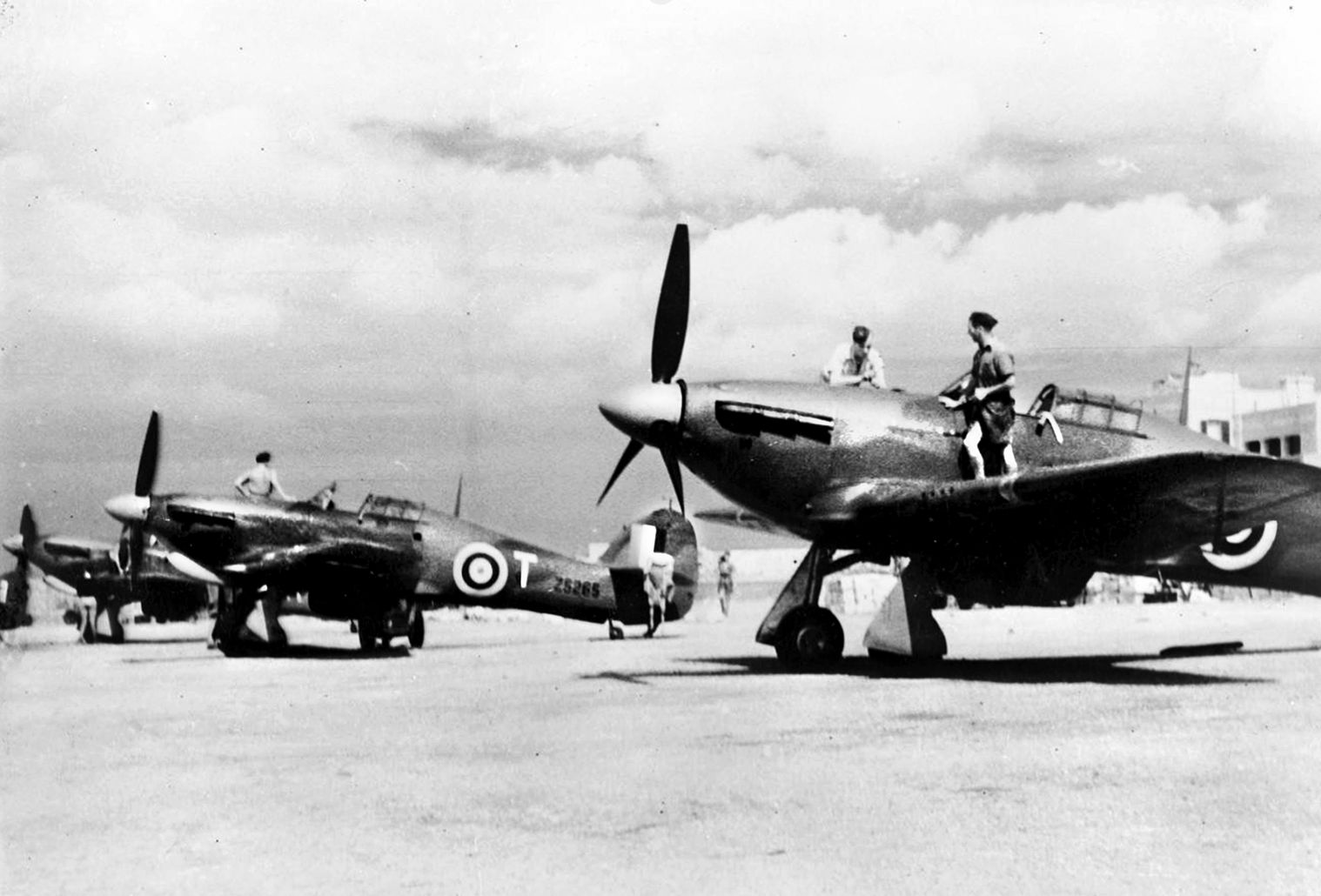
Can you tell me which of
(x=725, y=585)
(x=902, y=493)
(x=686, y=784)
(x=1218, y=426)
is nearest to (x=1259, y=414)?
(x=1218, y=426)

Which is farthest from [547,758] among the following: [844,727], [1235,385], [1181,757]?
[1235,385]

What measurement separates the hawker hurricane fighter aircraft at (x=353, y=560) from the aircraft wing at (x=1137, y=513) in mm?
7185

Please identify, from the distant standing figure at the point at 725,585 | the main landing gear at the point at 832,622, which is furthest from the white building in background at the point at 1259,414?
the main landing gear at the point at 832,622

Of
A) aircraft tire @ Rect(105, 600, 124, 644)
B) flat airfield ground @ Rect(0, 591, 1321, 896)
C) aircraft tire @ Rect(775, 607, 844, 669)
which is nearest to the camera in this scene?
flat airfield ground @ Rect(0, 591, 1321, 896)

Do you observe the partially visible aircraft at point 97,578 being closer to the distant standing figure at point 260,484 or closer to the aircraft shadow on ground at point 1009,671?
the distant standing figure at point 260,484

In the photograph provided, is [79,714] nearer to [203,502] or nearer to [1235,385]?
[203,502]

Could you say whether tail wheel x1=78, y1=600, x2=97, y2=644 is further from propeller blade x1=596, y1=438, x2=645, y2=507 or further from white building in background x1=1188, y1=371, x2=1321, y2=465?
white building in background x1=1188, y1=371, x2=1321, y2=465

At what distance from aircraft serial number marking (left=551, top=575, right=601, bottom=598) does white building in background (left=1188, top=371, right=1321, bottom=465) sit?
5306 centimetres

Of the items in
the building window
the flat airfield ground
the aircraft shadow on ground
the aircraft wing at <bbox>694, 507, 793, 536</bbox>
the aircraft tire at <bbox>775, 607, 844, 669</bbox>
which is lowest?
the flat airfield ground

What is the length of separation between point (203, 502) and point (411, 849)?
12.3 metres

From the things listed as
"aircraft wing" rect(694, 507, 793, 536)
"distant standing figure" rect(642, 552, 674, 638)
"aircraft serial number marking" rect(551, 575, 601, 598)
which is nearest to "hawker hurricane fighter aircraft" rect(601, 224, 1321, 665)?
"aircraft wing" rect(694, 507, 793, 536)

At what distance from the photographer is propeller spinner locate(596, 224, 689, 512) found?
1041cm

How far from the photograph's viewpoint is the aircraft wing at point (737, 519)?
1341 cm

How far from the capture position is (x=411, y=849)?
178 inches
